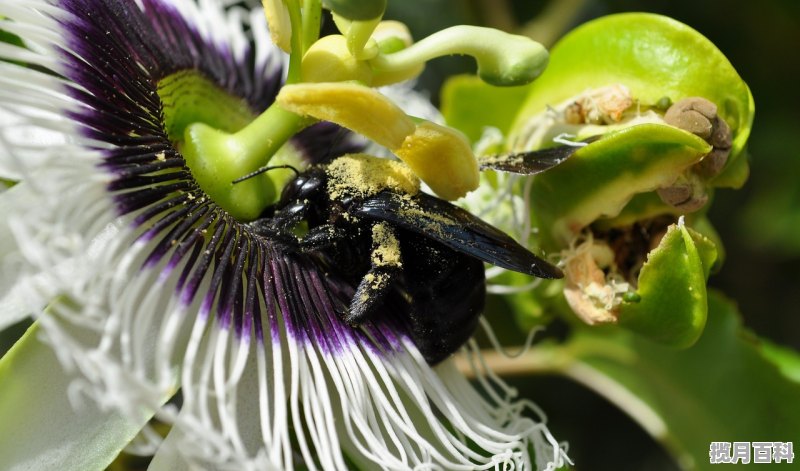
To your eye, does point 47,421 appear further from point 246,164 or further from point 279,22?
point 279,22

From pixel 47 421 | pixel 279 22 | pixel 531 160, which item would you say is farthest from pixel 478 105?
pixel 47 421

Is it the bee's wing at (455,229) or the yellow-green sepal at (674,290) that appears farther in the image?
the yellow-green sepal at (674,290)

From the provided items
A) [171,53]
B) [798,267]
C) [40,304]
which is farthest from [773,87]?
[40,304]

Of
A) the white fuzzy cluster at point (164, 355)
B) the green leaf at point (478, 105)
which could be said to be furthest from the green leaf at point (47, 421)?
the green leaf at point (478, 105)

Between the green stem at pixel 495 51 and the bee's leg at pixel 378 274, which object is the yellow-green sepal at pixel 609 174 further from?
the bee's leg at pixel 378 274

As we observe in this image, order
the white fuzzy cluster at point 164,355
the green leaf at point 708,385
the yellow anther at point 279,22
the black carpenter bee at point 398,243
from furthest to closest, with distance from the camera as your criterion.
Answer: the green leaf at point 708,385, the yellow anther at point 279,22, the black carpenter bee at point 398,243, the white fuzzy cluster at point 164,355

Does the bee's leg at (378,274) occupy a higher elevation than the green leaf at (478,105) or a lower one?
higher
